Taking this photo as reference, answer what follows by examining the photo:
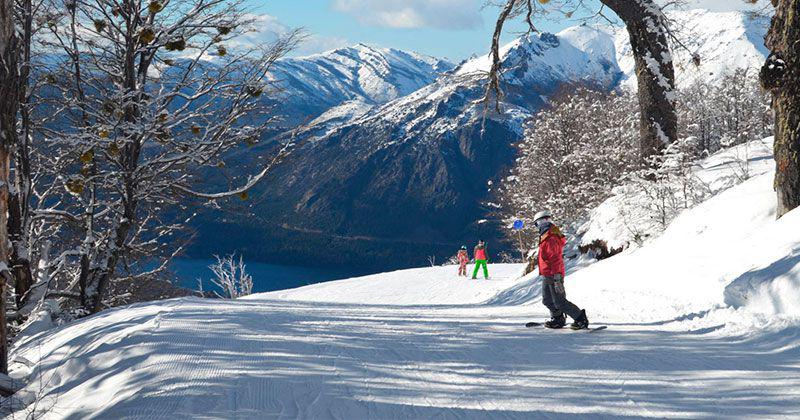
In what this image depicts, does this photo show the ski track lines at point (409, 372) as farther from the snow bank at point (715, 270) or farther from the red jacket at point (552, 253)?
the red jacket at point (552, 253)

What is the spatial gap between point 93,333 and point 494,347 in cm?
418

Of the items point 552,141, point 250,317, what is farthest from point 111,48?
point 552,141

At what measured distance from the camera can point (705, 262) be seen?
808 cm

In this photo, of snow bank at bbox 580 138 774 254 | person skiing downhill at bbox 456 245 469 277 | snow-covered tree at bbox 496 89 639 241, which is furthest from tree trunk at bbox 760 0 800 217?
person skiing downhill at bbox 456 245 469 277

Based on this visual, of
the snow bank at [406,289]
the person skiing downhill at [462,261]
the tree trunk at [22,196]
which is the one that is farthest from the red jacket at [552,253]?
the person skiing downhill at [462,261]

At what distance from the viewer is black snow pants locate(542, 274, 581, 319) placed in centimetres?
707

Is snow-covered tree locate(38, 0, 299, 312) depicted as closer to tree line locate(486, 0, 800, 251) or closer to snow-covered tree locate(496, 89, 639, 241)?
tree line locate(486, 0, 800, 251)

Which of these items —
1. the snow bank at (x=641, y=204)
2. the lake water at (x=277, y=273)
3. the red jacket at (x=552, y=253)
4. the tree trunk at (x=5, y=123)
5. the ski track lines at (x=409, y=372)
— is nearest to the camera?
the ski track lines at (x=409, y=372)

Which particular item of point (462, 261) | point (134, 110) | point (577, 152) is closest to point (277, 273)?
point (462, 261)

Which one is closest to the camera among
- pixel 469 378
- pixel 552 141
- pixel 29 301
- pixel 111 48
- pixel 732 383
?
pixel 732 383

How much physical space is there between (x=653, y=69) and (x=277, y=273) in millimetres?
107358

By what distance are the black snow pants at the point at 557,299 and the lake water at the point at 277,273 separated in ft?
295

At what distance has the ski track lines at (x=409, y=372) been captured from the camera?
14.0 ft

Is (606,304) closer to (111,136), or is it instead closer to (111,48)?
(111,136)
